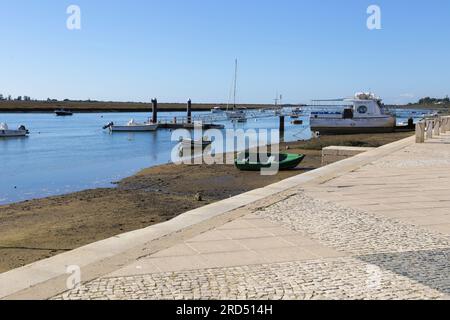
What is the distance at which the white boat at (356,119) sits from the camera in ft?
146

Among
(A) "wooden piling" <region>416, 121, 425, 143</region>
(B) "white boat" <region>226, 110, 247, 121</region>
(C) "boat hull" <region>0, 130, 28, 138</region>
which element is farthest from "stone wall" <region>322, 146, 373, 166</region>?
(B) "white boat" <region>226, 110, 247, 121</region>

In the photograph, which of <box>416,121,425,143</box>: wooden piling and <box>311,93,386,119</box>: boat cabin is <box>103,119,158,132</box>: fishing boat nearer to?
<box>311,93,386,119</box>: boat cabin

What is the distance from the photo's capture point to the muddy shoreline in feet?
30.9

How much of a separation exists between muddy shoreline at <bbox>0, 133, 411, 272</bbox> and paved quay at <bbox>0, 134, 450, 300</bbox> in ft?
10.1

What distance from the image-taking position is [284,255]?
5.36 meters

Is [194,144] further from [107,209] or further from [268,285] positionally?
[268,285]

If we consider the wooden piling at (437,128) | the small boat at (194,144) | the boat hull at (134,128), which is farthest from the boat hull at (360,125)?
the boat hull at (134,128)

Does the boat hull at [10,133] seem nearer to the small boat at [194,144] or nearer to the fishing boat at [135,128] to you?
the fishing boat at [135,128]

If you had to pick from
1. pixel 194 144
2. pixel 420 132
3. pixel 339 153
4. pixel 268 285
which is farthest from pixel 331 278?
pixel 194 144

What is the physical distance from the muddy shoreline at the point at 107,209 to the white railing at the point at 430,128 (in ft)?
14.6

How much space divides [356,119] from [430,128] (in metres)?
20.7

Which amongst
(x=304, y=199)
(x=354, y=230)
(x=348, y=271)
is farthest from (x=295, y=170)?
(x=348, y=271)

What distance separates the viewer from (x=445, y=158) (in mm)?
15398
